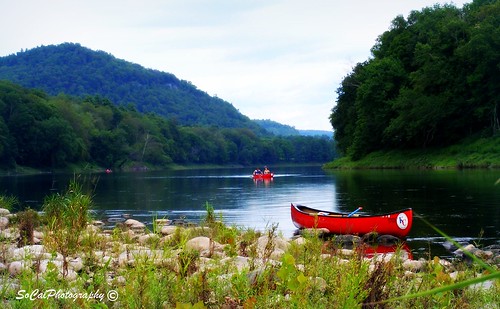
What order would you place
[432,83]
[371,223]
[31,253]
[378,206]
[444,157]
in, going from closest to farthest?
1. [31,253]
2. [371,223]
3. [378,206]
4. [444,157]
5. [432,83]

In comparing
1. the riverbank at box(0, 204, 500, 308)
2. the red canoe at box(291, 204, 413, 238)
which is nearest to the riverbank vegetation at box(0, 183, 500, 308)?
the riverbank at box(0, 204, 500, 308)

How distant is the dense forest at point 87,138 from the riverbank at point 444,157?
53.5m

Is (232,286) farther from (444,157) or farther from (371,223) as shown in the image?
(444,157)

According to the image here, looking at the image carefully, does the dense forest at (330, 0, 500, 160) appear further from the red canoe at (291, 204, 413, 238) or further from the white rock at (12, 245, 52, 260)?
the white rock at (12, 245, 52, 260)

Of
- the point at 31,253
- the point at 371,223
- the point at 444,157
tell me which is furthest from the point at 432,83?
the point at 31,253

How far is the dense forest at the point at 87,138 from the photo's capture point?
98.1 meters

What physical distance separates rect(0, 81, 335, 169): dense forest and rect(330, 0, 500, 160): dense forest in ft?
174

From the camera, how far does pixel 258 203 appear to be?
32.6m

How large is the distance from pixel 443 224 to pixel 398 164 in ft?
159

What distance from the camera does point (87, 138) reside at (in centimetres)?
11594

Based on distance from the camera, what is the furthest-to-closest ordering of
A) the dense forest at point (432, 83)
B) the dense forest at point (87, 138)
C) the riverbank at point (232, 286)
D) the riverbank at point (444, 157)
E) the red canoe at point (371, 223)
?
the dense forest at point (87, 138) → the dense forest at point (432, 83) → the riverbank at point (444, 157) → the red canoe at point (371, 223) → the riverbank at point (232, 286)

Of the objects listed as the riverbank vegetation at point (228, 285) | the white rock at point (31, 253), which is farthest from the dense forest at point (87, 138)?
the riverbank vegetation at point (228, 285)

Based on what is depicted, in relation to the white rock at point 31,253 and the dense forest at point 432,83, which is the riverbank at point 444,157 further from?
the white rock at point 31,253

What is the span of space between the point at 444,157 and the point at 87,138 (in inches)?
3013
